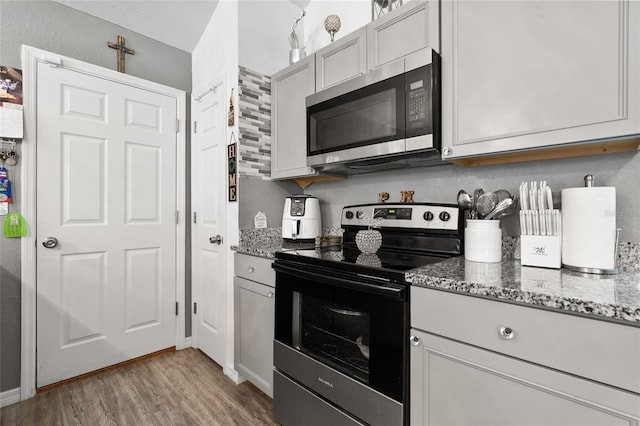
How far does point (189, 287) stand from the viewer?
8.64 feet

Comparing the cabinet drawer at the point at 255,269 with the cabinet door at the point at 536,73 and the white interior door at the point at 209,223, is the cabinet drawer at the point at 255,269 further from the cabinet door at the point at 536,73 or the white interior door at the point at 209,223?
the cabinet door at the point at 536,73

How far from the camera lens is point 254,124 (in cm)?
215

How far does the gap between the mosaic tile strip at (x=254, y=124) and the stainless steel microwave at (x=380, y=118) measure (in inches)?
18.6

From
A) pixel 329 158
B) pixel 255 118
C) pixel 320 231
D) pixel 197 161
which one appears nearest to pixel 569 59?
pixel 329 158

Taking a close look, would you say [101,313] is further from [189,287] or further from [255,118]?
[255,118]

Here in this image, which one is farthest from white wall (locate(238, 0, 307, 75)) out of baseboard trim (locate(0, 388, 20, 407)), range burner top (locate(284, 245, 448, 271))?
baseboard trim (locate(0, 388, 20, 407))

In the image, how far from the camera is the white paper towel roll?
1.03 m

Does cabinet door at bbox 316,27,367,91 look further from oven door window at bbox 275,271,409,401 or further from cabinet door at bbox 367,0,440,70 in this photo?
oven door window at bbox 275,271,409,401

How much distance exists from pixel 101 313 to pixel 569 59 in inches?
118

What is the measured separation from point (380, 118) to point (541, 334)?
110 cm

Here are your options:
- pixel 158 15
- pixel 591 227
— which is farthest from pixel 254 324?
pixel 158 15

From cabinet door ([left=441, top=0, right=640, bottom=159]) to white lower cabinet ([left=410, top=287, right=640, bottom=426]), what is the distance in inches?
26.0

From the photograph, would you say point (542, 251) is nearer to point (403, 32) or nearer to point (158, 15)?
point (403, 32)

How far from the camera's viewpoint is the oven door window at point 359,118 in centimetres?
144
